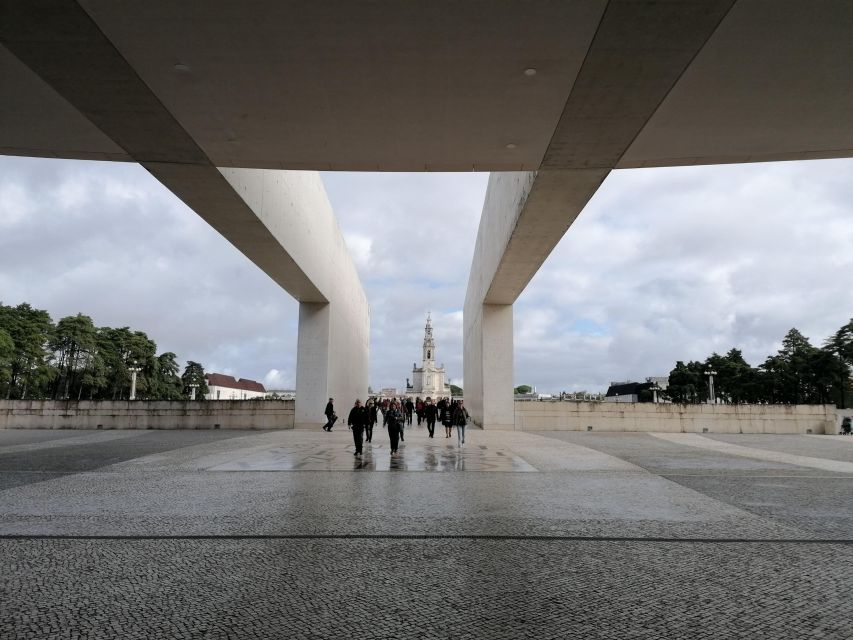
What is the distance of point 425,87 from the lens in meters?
8.25

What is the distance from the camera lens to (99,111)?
8.86 meters

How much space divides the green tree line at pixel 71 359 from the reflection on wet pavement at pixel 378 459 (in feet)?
110

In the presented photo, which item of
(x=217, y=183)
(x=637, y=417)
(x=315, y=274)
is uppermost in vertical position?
(x=315, y=274)

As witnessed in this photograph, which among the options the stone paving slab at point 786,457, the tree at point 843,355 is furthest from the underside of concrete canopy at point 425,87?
the tree at point 843,355

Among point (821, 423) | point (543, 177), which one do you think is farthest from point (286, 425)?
point (821, 423)

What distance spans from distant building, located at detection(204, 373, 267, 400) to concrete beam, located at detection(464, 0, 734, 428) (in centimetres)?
11097

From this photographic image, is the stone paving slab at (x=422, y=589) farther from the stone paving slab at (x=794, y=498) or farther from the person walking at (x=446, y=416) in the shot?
the person walking at (x=446, y=416)

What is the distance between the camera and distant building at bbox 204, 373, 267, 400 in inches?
4895

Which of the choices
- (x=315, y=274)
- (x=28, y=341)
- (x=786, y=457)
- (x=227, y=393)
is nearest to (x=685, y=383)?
(x=786, y=457)

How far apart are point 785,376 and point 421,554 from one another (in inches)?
2430

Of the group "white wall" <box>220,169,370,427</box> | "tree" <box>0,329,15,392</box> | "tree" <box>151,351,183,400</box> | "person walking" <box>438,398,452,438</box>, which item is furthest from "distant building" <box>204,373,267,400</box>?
"person walking" <box>438,398,452,438</box>

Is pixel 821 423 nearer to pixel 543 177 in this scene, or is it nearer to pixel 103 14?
pixel 543 177

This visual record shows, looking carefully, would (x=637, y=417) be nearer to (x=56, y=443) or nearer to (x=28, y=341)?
(x=56, y=443)

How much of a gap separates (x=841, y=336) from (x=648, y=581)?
5857cm
